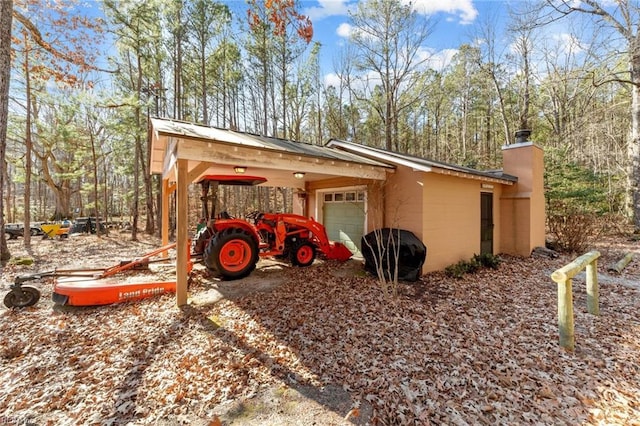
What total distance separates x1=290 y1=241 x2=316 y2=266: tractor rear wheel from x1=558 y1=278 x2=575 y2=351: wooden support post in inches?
185

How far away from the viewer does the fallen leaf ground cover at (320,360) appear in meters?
2.32

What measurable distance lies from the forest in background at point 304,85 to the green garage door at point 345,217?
705 centimetres

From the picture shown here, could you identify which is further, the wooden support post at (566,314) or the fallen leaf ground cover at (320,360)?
the wooden support post at (566,314)

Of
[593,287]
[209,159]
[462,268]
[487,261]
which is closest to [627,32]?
[487,261]

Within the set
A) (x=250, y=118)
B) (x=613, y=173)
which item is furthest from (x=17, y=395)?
(x=613, y=173)

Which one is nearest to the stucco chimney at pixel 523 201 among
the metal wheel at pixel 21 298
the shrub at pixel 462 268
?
the shrub at pixel 462 268

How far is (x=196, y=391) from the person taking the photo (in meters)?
2.50

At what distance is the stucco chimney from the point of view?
8359mm

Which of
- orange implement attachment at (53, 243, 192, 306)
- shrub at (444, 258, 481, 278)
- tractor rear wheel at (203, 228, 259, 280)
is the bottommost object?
shrub at (444, 258, 481, 278)

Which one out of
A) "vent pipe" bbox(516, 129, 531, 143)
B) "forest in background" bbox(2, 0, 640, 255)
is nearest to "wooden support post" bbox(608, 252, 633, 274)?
"forest in background" bbox(2, 0, 640, 255)

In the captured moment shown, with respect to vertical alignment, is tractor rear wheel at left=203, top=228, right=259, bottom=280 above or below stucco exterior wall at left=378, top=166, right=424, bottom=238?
below

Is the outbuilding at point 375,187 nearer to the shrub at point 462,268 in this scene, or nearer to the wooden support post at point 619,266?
the shrub at point 462,268

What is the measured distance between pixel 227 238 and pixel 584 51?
15.4 meters

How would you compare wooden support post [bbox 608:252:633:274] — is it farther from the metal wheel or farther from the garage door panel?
the metal wheel
